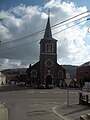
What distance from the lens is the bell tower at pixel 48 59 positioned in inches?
3846

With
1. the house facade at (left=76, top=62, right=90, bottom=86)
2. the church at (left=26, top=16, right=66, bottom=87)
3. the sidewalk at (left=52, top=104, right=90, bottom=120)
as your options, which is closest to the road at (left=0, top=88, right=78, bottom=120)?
the sidewalk at (left=52, top=104, right=90, bottom=120)

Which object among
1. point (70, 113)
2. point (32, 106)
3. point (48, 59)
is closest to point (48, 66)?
point (48, 59)

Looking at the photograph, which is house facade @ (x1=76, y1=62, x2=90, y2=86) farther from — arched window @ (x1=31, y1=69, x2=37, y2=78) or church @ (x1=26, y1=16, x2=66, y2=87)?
arched window @ (x1=31, y1=69, x2=37, y2=78)

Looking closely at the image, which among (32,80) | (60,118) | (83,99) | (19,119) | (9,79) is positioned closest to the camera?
(19,119)

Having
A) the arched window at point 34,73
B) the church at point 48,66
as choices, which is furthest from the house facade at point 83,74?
the arched window at point 34,73

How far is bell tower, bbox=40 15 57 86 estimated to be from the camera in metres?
97.7

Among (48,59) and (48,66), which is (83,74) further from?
(48,59)

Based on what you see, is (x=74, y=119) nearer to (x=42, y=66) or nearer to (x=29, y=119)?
(x=29, y=119)

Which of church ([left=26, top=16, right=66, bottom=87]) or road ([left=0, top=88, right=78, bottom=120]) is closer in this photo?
road ([left=0, top=88, right=78, bottom=120])

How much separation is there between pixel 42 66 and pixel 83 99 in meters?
68.1

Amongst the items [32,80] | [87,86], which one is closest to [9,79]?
[32,80]

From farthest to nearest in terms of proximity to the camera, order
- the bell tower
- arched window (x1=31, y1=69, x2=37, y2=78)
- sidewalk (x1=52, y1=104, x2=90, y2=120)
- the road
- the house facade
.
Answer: arched window (x1=31, y1=69, x2=37, y2=78)
the bell tower
the house facade
the road
sidewalk (x1=52, y1=104, x2=90, y2=120)

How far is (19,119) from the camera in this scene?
18.3m

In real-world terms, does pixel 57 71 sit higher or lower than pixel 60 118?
higher
